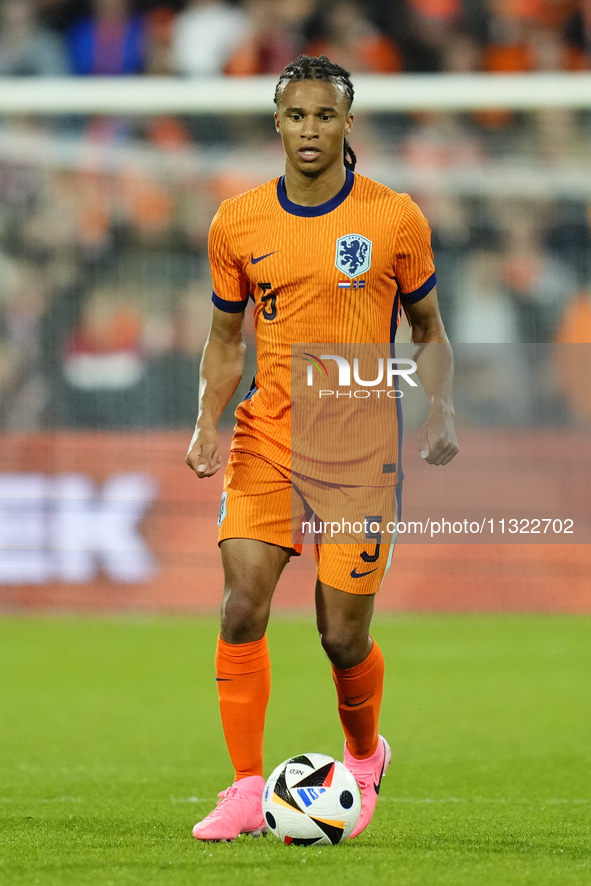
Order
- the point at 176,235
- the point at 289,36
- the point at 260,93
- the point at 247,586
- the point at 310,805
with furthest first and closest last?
the point at 289,36 → the point at 176,235 → the point at 260,93 → the point at 247,586 → the point at 310,805

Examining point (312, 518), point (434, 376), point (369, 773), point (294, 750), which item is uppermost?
point (434, 376)

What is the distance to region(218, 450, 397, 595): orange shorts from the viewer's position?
4.07 meters

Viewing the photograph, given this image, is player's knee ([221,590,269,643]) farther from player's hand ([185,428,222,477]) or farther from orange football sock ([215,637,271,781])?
player's hand ([185,428,222,477])

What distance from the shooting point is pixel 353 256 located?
405 cm

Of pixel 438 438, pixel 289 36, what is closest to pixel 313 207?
pixel 438 438

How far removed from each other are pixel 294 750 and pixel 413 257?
260 centimetres

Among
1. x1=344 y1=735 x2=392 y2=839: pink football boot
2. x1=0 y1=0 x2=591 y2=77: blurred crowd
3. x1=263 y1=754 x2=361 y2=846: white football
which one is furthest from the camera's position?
x1=0 y1=0 x2=591 y2=77: blurred crowd

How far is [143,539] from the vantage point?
10.5 metres

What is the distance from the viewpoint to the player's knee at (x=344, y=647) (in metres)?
4.12

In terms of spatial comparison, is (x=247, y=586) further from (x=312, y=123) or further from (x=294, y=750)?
(x=294, y=750)

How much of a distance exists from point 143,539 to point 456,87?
4036mm

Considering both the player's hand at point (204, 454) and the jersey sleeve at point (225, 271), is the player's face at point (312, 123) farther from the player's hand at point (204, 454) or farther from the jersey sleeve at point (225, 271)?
the player's hand at point (204, 454)

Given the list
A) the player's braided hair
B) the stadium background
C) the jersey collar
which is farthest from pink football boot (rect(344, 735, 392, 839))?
the stadium background

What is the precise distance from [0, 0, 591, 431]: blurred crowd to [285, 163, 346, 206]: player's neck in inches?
244
